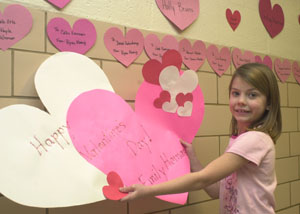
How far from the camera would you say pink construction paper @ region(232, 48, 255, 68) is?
1.16m

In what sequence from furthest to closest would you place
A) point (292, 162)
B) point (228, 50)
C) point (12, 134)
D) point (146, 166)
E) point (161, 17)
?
1. point (292, 162)
2. point (228, 50)
3. point (161, 17)
4. point (146, 166)
5. point (12, 134)

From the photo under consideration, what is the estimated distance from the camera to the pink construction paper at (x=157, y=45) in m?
0.91

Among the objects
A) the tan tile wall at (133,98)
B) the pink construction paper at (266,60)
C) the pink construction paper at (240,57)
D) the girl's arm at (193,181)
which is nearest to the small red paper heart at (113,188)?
the girl's arm at (193,181)

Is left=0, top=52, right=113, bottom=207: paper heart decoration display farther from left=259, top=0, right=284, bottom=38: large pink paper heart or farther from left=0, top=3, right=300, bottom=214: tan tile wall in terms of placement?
left=259, top=0, right=284, bottom=38: large pink paper heart

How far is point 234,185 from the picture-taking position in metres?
0.84

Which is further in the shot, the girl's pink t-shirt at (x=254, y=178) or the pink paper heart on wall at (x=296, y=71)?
the pink paper heart on wall at (x=296, y=71)

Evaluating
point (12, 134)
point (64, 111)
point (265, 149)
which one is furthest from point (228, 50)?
point (12, 134)

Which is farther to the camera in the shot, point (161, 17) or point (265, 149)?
point (161, 17)

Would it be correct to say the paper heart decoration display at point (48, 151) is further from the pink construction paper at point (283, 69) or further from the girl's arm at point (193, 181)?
the pink construction paper at point (283, 69)

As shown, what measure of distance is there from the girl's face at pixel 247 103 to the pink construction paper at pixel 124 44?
1.00ft

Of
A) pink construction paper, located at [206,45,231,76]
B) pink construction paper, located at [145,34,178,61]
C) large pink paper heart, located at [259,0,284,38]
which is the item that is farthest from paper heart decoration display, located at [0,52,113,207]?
large pink paper heart, located at [259,0,284,38]

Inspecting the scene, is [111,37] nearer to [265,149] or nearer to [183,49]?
[183,49]

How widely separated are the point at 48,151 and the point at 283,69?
44.1 inches

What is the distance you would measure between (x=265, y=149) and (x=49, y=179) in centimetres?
54
